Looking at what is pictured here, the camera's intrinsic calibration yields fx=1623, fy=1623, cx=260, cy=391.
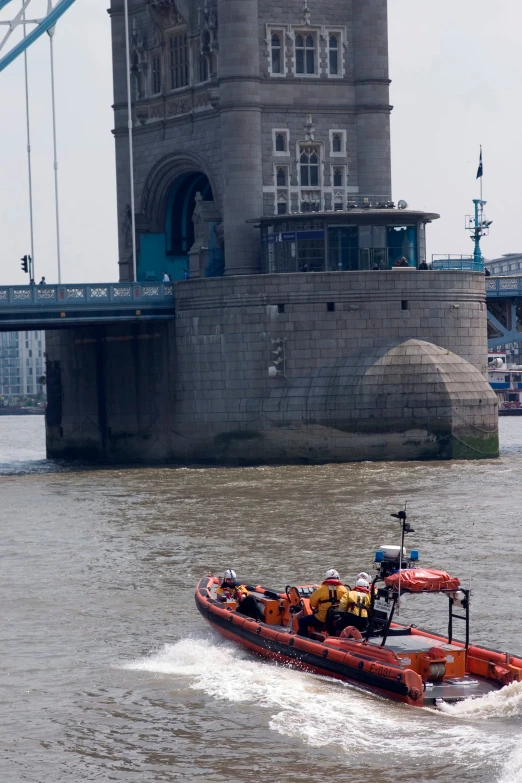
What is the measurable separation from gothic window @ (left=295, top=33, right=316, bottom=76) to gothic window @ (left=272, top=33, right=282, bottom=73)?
0.80 meters

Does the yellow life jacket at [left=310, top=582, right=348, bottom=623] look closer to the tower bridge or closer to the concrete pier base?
the concrete pier base

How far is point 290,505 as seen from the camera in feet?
160

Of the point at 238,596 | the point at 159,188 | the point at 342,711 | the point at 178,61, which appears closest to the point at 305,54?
the point at 178,61

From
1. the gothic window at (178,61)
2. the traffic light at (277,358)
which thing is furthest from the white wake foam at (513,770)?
the gothic window at (178,61)

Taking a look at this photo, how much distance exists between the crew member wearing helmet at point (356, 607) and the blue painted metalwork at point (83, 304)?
128 feet

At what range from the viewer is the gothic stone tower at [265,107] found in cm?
6831

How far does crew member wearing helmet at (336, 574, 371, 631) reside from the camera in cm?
2662

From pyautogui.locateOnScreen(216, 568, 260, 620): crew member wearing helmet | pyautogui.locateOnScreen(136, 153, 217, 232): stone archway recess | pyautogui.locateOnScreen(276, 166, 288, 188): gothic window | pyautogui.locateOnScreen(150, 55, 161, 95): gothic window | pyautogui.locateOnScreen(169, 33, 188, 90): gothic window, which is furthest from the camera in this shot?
pyautogui.locateOnScreen(150, 55, 161, 95): gothic window

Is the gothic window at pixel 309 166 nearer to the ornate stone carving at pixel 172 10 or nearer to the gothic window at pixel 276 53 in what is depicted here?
the gothic window at pixel 276 53

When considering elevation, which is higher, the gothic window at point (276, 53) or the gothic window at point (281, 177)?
the gothic window at point (276, 53)

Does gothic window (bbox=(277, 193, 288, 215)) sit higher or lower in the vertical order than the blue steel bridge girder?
higher

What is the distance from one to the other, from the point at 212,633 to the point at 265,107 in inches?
1681

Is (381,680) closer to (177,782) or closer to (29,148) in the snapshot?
(177,782)

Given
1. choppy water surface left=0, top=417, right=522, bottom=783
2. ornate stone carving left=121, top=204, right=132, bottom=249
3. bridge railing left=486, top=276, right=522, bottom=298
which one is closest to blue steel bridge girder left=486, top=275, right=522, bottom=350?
bridge railing left=486, top=276, right=522, bottom=298
